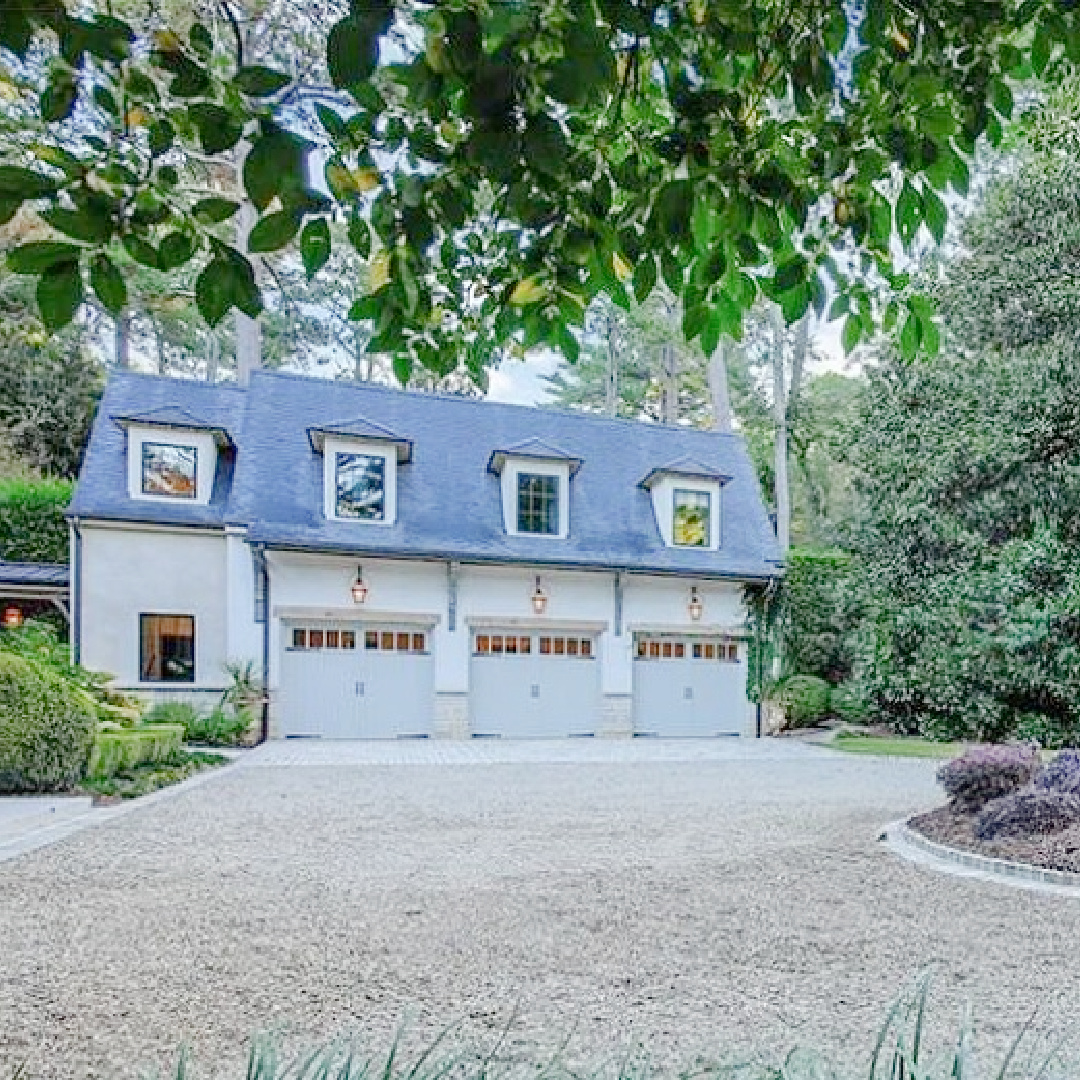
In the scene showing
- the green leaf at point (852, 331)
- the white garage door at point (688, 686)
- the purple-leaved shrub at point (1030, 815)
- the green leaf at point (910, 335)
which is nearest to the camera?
the green leaf at point (910, 335)

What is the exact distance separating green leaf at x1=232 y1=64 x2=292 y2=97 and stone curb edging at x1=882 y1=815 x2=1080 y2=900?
589 cm

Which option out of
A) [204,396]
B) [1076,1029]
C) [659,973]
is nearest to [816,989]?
[659,973]

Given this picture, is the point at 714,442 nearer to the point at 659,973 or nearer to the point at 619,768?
the point at 619,768

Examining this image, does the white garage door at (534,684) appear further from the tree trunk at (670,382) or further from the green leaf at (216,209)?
the green leaf at (216,209)

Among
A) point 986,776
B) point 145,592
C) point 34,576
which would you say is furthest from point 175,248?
point 34,576

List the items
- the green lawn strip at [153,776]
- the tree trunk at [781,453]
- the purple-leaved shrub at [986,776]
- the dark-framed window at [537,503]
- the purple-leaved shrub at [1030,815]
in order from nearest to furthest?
the purple-leaved shrub at [1030,815], the purple-leaved shrub at [986,776], the green lawn strip at [153,776], the dark-framed window at [537,503], the tree trunk at [781,453]

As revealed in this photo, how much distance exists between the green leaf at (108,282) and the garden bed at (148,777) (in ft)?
27.2

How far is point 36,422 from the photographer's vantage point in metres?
20.7

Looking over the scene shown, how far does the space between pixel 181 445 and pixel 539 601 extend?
21.8ft

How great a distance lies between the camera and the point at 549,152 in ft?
5.62

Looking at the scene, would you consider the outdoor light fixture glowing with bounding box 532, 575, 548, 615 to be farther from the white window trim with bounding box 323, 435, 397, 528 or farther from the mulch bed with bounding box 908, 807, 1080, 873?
the mulch bed with bounding box 908, 807, 1080, 873

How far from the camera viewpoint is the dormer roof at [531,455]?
1677cm

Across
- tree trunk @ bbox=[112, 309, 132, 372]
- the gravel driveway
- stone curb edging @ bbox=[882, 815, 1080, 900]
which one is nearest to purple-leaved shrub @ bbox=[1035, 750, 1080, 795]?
stone curb edging @ bbox=[882, 815, 1080, 900]

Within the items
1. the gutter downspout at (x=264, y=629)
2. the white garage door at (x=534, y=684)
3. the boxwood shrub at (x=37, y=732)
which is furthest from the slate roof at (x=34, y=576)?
the boxwood shrub at (x=37, y=732)
